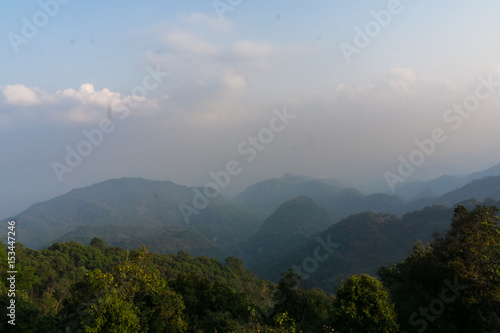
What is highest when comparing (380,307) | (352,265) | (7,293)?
(7,293)

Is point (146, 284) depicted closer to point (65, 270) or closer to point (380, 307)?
point (380, 307)

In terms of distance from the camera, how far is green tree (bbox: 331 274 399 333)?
17938mm

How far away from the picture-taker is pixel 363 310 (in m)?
18.1

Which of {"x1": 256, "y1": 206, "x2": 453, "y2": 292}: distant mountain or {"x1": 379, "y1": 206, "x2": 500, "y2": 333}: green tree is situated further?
{"x1": 256, "y1": 206, "x2": 453, "y2": 292}: distant mountain

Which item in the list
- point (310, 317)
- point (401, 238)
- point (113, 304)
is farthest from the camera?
point (401, 238)

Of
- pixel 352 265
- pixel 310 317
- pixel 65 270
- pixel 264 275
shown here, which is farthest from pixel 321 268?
pixel 310 317

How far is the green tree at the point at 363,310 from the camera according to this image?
1794 centimetres

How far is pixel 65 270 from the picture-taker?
70.4 metres

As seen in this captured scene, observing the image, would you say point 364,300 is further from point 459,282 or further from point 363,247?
point 363,247

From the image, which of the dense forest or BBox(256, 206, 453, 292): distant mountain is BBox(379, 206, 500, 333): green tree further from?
BBox(256, 206, 453, 292): distant mountain

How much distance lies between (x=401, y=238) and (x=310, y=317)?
164233 millimetres

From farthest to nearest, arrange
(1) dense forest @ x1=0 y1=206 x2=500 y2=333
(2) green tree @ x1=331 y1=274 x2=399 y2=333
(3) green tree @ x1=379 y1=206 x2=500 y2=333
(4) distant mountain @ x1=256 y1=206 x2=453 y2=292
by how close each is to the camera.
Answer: (4) distant mountain @ x1=256 y1=206 x2=453 y2=292
(2) green tree @ x1=331 y1=274 x2=399 y2=333
(1) dense forest @ x1=0 y1=206 x2=500 y2=333
(3) green tree @ x1=379 y1=206 x2=500 y2=333

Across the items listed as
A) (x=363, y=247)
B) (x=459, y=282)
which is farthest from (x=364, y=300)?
(x=363, y=247)

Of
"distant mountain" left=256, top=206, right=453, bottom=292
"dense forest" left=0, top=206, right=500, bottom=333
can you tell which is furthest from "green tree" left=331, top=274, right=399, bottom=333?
"distant mountain" left=256, top=206, right=453, bottom=292
